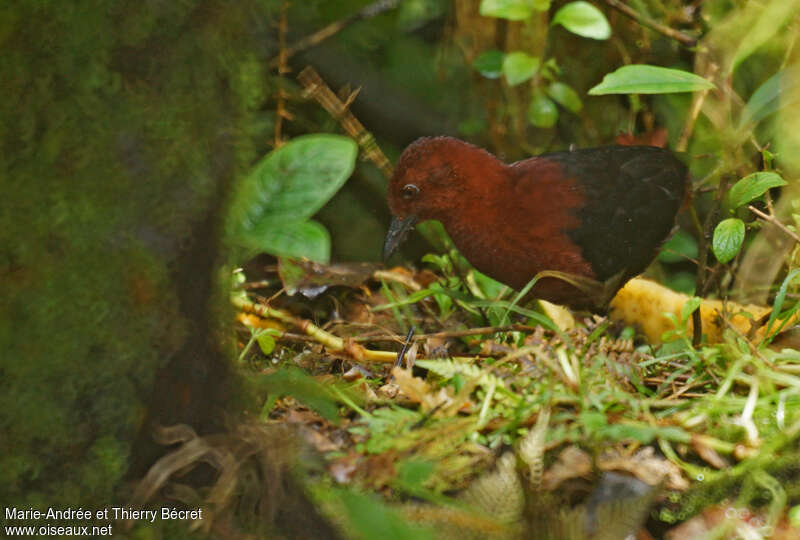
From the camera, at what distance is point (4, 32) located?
47.3 inches

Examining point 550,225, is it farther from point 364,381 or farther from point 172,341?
point 172,341

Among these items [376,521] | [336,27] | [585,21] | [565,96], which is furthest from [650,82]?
[336,27]

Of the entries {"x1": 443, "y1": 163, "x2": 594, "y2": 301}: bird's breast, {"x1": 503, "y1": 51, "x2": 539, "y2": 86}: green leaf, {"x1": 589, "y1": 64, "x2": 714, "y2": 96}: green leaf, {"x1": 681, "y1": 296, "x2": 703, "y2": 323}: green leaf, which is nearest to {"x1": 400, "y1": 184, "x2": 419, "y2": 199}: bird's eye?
{"x1": 443, "y1": 163, "x2": 594, "y2": 301}: bird's breast

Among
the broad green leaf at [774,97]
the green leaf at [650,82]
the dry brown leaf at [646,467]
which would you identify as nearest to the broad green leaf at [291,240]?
the dry brown leaf at [646,467]

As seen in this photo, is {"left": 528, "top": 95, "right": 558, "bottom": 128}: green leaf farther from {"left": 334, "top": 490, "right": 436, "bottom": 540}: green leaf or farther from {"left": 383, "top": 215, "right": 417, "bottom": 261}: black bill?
{"left": 334, "top": 490, "right": 436, "bottom": 540}: green leaf

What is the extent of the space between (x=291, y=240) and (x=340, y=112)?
1.21 meters

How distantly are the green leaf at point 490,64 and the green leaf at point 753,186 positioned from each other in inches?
49.7

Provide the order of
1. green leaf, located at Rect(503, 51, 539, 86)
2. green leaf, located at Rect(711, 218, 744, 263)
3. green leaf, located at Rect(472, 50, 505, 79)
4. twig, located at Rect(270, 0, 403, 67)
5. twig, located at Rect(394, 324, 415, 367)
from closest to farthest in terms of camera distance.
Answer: twig, located at Rect(394, 324, 415, 367), green leaf, located at Rect(711, 218, 744, 263), green leaf, located at Rect(503, 51, 539, 86), green leaf, located at Rect(472, 50, 505, 79), twig, located at Rect(270, 0, 403, 67)

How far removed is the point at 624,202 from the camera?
8.61ft

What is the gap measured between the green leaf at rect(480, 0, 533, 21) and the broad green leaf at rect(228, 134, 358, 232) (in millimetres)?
1492

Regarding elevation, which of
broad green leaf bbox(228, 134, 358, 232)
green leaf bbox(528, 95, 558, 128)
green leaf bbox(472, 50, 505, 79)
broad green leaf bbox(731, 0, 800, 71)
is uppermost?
broad green leaf bbox(731, 0, 800, 71)

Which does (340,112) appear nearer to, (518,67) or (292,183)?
(518,67)

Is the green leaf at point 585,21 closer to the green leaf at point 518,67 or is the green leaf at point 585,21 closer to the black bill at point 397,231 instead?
the green leaf at point 518,67

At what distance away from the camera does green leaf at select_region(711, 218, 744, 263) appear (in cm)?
212
